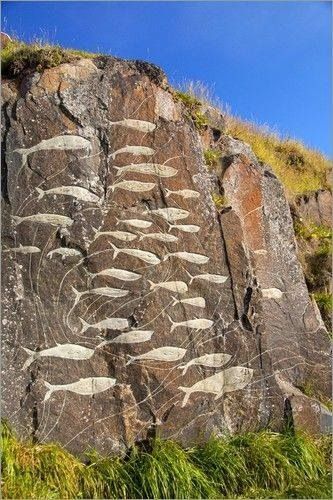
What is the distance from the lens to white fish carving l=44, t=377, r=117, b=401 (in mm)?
5836

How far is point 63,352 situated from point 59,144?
82.8 inches

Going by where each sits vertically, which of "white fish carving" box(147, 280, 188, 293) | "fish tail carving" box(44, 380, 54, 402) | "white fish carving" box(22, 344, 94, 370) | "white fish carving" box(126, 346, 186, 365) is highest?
"white fish carving" box(147, 280, 188, 293)

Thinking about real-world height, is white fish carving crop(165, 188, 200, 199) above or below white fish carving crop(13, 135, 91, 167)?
below

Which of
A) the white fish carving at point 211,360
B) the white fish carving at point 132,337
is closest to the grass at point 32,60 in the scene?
the white fish carving at point 132,337

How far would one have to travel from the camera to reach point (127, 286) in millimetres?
6309

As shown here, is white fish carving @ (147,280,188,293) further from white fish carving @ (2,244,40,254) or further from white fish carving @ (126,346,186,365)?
white fish carving @ (2,244,40,254)

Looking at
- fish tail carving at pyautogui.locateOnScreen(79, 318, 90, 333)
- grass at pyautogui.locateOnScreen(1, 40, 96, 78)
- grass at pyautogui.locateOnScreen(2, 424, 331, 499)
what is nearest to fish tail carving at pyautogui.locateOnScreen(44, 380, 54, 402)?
grass at pyautogui.locateOnScreen(2, 424, 331, 499)

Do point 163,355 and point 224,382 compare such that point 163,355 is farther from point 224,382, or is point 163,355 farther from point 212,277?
point 212,277

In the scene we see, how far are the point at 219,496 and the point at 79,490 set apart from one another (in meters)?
1.29

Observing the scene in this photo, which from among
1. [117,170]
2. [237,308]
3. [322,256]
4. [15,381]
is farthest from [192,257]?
[322,256]

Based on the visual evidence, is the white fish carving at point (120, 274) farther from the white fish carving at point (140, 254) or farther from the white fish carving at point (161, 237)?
the white fish carving at point (161, 237)

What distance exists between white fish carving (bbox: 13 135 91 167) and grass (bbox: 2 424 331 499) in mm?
2654

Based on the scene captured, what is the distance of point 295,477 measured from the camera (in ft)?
19.6

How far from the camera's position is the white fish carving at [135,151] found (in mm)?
6551
